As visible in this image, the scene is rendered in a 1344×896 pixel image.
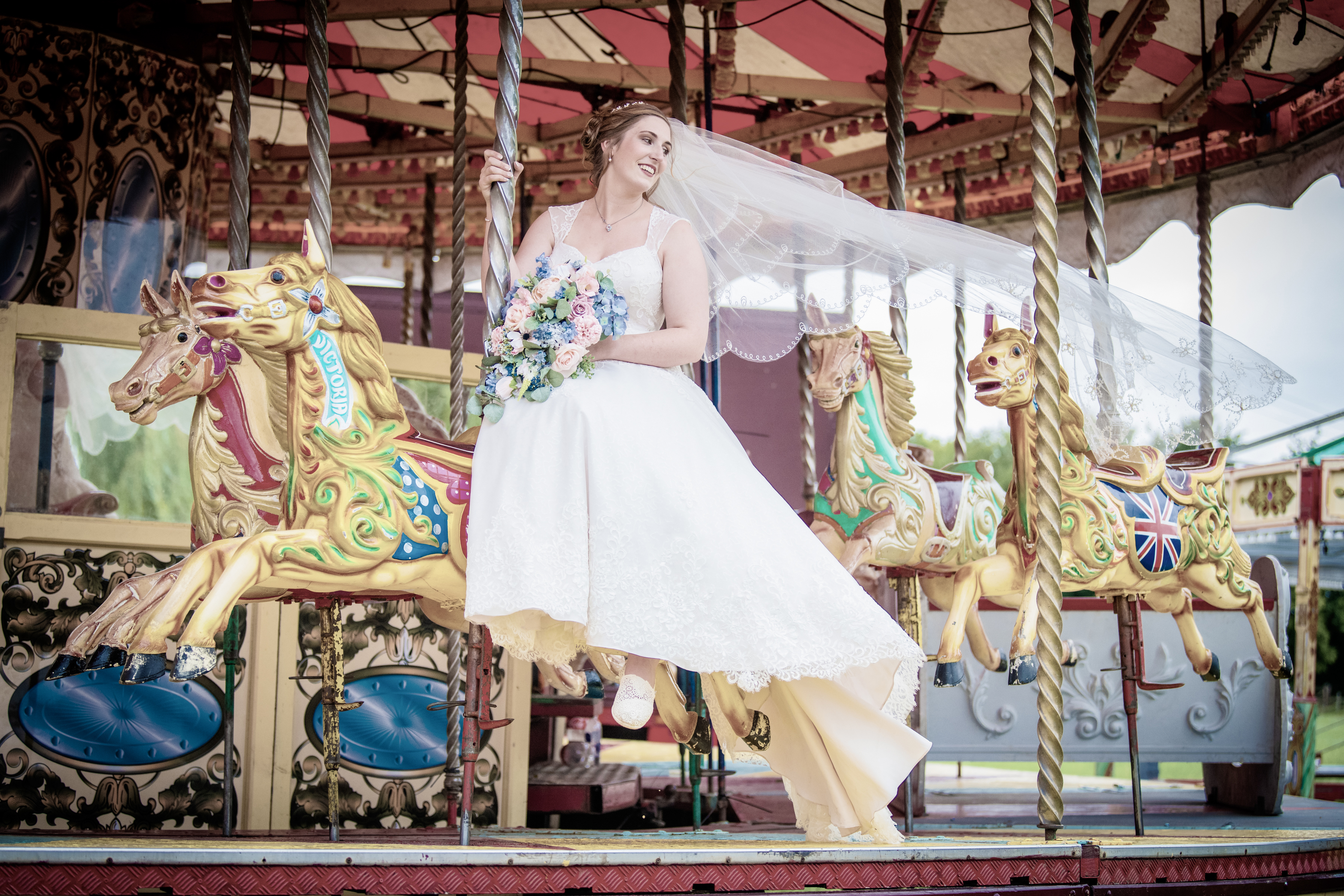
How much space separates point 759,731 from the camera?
3.66 meters

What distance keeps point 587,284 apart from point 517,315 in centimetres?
21

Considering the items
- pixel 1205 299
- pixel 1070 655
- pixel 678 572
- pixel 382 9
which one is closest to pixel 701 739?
pixel 678 572

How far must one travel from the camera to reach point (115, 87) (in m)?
6.10

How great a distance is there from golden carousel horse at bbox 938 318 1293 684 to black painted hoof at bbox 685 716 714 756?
837 mm

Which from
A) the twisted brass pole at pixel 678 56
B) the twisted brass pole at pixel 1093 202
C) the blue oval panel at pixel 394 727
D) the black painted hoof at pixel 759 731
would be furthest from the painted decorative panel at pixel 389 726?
the twisted brass pole at pixel 1093 202

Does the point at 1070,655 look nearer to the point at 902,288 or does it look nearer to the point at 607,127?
the point at 902,288

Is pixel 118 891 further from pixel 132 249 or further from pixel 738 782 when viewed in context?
pixel 738 782

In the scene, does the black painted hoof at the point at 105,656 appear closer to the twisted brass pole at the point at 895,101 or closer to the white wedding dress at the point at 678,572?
the white wedding dress at the point at 678,572

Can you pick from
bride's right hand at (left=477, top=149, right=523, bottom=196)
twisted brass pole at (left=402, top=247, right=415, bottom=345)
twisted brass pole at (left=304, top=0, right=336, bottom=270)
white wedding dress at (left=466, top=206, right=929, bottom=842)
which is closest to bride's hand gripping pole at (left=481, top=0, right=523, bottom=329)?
bride's right hand at (left=477, top=149, right=523, bottom=196)

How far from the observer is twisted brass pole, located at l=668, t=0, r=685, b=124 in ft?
18.1

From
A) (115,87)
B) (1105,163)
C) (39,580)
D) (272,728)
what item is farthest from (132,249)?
(1105,163)

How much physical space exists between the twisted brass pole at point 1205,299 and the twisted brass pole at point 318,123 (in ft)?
10.00

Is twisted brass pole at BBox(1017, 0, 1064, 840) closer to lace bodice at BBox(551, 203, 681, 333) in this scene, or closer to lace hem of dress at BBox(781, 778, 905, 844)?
lace hem of dress at BBox(781, 778, 905, 844)

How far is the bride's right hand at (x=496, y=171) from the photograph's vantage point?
3545 millimetres
